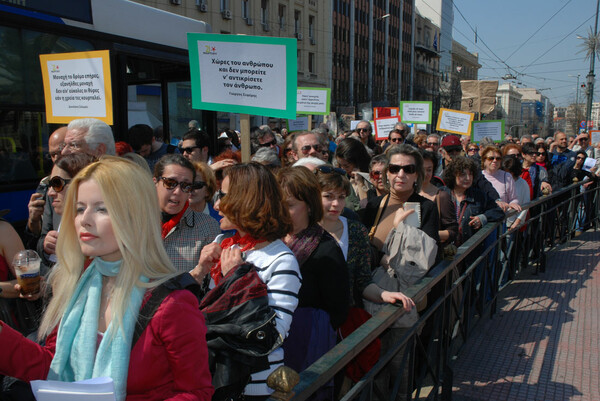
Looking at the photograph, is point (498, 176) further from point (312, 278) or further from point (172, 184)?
point (172, 184)

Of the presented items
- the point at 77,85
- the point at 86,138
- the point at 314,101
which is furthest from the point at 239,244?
the point at 314,101

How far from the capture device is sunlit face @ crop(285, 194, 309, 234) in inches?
98.8

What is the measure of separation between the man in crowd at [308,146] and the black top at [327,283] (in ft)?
8.87

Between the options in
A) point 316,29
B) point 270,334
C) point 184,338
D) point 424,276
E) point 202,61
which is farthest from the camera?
point 316,29

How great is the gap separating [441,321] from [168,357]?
224cm

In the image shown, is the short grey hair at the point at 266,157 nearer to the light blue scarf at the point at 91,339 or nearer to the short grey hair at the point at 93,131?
the short grey hair at the point at 93,131

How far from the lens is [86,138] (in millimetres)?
3627

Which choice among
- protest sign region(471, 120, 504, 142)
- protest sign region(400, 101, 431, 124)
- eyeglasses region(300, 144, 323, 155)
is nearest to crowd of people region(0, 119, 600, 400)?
eyeglasses region(300, 144, 323, 155)

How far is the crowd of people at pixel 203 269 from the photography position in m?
1.50

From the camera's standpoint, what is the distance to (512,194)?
5.78 metres

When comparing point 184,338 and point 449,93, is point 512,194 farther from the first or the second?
A: point 449,93

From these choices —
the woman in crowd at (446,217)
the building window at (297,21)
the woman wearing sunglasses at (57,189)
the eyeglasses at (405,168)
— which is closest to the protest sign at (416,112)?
the woman in crowd at (446,217)

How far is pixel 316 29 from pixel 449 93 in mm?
30943

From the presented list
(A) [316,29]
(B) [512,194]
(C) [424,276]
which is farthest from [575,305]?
(A) [316,29]
